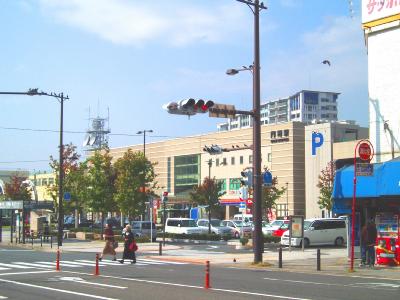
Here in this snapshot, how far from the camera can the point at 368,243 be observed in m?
22.2

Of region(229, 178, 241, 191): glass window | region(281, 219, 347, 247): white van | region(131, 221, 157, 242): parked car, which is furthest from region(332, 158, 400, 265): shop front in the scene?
region(229, 178, 241, 191): glass window

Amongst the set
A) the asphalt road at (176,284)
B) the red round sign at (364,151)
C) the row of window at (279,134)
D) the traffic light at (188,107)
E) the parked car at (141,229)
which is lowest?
the asphalt road at (176,284)

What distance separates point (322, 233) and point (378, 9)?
52.5 feet

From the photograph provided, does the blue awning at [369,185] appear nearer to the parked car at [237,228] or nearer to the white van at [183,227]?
the parked car at [237,228]

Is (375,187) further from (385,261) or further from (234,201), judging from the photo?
(234,201)

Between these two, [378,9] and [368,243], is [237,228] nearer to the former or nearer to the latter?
[378,9]

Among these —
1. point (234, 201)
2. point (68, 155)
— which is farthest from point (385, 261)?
point (234, 201)

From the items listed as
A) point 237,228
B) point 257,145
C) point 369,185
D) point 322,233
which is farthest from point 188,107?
point 237,228

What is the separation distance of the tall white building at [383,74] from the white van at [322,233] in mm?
11674

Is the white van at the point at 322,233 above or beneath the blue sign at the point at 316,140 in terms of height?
beneath

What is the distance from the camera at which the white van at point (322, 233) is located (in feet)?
121

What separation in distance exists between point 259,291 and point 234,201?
86.0 meters

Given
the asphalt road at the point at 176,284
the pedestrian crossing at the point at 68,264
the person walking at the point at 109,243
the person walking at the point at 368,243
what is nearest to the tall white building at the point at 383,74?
the person walking at the point at 368,243

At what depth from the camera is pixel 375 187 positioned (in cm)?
2258
